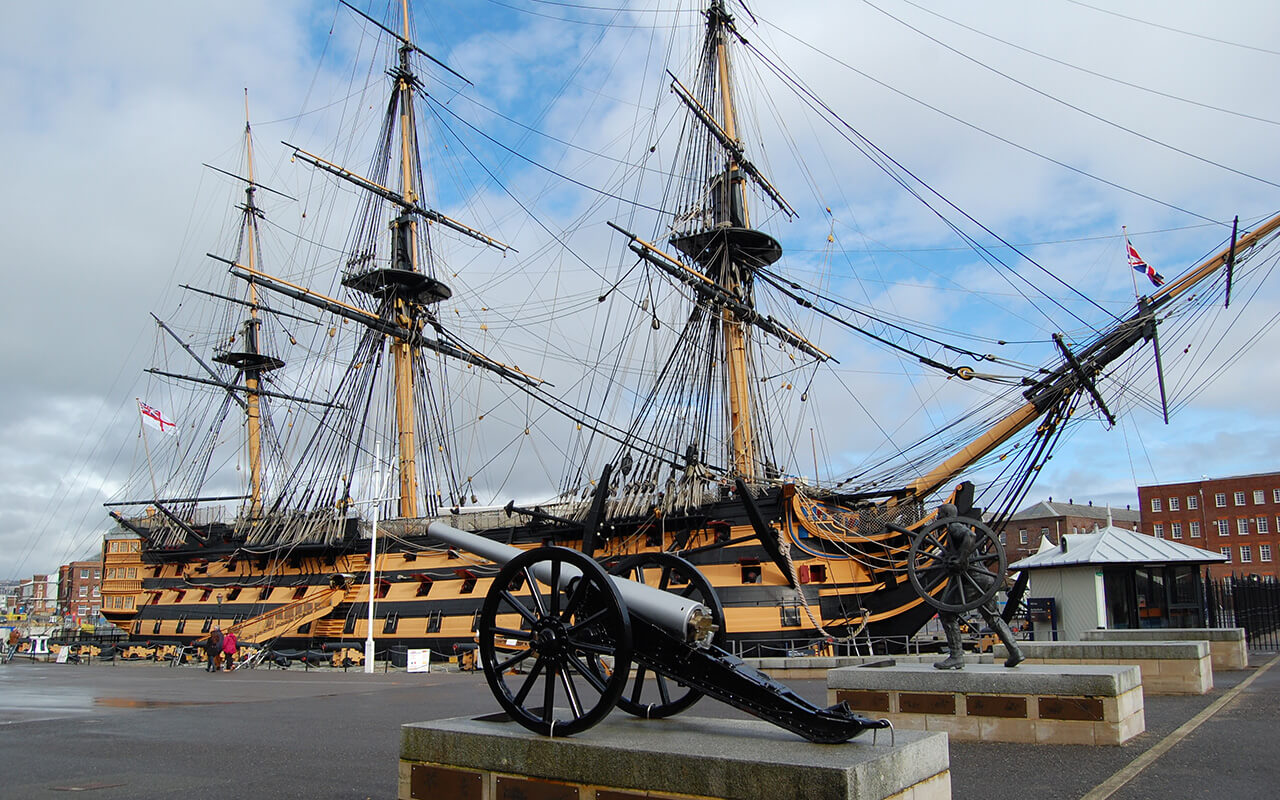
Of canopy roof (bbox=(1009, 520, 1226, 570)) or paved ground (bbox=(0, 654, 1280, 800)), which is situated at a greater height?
canopy roof (bbox=(1009, 520, 1226, 570))

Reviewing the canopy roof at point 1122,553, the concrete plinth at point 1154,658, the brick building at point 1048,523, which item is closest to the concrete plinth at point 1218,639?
the canopy roof at point 1122,553

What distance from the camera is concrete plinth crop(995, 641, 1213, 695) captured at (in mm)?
12781

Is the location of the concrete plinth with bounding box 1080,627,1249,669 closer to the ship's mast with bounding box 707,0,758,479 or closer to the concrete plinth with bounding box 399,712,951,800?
the ship's mast with bounding box 707,0,758,479

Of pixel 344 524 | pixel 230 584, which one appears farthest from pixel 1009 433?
pixel 230 584

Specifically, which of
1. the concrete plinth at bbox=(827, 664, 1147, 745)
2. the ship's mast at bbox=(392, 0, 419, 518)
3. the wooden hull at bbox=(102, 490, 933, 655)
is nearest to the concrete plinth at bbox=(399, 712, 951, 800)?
the concrete plinth at bbox=(827, 664, 1147, 745)

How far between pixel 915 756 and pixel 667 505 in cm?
2044

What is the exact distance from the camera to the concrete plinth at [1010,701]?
893 cm

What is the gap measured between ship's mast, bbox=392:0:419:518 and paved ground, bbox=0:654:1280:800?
21.3 metres

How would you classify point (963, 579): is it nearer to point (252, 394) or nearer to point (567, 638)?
point (567, 638)

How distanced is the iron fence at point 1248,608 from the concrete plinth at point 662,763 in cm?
2069

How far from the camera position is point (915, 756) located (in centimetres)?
548

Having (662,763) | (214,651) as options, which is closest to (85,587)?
(214,651)

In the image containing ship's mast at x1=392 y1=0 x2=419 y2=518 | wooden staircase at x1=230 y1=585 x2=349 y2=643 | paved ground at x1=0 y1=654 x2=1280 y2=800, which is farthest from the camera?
ship's mast at x1=392 y1=0 x2=419 y2=518

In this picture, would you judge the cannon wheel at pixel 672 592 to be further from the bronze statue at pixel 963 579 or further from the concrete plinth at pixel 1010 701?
the bronze statue at pixel 963 579
